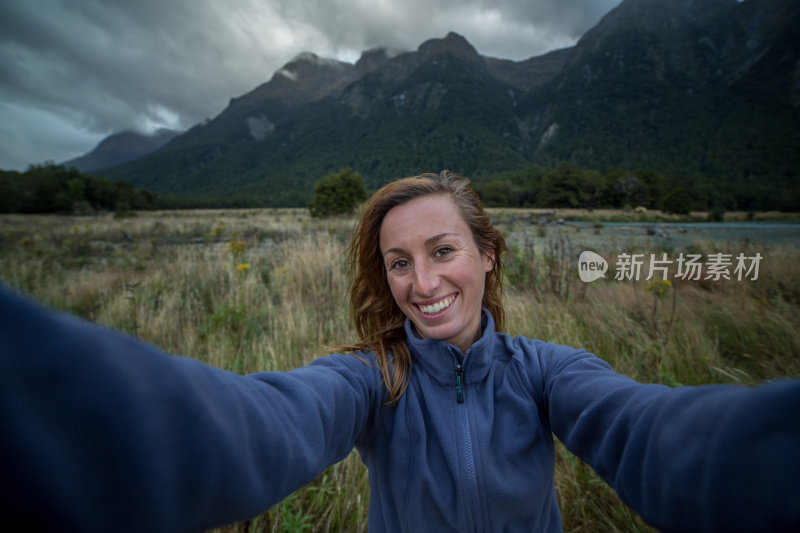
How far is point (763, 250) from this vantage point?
15.7 ft

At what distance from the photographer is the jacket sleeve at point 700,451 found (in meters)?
0.44

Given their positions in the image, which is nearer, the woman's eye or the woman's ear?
the woman's eye

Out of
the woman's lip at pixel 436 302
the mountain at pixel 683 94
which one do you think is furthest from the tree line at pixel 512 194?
the woman's lip at pixel 436 302

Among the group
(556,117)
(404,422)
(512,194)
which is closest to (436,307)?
(404,422)

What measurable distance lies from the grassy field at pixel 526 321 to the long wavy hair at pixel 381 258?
899mm

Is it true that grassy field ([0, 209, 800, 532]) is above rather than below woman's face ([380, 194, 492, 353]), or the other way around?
below

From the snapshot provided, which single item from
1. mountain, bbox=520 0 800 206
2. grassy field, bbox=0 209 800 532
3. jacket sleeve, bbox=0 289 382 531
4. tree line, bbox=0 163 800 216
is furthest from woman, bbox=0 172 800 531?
mountain, bbox=520 0 800 206

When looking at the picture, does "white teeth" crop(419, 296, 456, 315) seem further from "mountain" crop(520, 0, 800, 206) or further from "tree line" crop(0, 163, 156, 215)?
"mountain" crop(520, 0, 800, 206)

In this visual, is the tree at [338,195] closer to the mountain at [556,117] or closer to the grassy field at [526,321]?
the grassy field at [526,321]

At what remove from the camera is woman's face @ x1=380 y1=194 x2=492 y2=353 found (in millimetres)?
1229

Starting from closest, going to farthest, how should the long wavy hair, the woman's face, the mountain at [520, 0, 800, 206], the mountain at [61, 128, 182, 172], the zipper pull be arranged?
the zipper pull
the woman's face
the long wavy hair
the mountain at [520, 0, 800, 206]
the mountain at [61, 128, 182, 172]

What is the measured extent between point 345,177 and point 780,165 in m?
54.8

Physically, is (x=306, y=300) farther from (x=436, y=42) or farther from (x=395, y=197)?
(x=436, y=42)

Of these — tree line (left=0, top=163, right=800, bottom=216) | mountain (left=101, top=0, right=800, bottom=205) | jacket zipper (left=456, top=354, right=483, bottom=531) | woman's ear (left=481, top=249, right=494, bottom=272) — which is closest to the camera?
jacket zipper (left=456, top=354, right=483, bottom=531)
